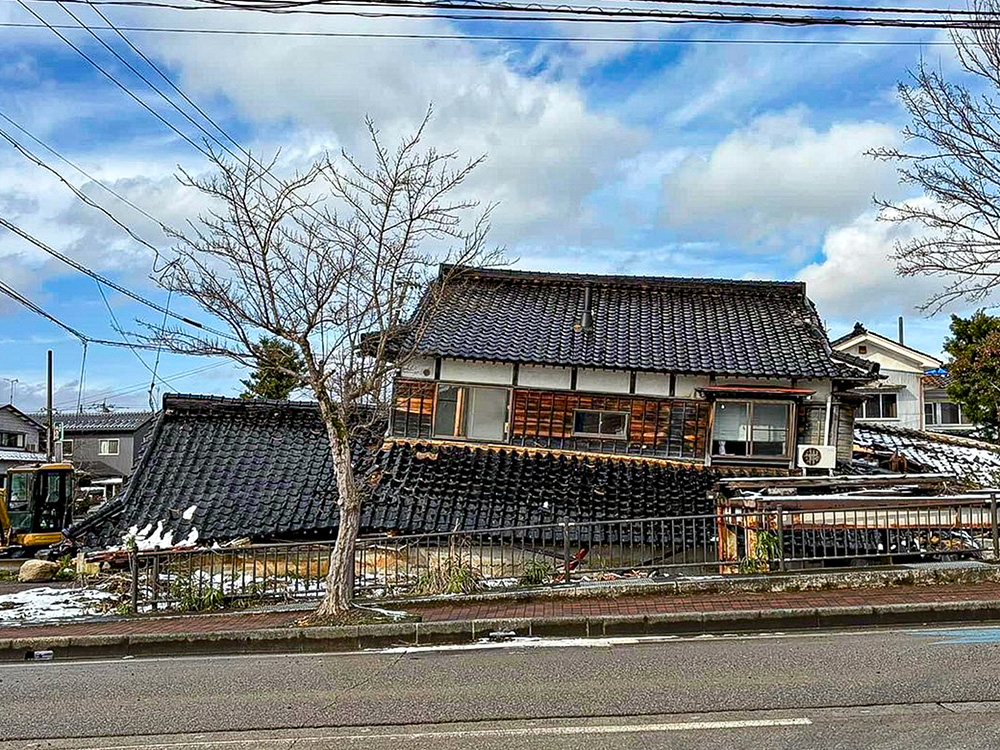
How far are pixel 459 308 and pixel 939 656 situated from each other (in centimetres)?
1535

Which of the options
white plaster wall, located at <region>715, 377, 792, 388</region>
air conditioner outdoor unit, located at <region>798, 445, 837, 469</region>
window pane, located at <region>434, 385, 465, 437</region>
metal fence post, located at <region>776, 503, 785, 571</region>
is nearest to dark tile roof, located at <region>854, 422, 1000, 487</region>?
air conditioner outdoor unit, located at <region>798, 445, 837, 469</region>

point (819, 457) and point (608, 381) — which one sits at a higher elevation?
point (608, 381)

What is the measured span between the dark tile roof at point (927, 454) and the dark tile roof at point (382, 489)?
197 inches

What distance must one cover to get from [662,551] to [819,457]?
219 inches

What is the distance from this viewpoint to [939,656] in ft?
27.9

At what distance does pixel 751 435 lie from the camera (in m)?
19.3

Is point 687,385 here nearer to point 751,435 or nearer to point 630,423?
point 630,423

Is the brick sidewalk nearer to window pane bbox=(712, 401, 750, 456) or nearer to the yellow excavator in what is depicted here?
window pane bbox=(712, 401, 750, 456)

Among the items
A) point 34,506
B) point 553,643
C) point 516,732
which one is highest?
point 34,506

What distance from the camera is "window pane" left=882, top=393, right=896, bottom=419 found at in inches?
1452

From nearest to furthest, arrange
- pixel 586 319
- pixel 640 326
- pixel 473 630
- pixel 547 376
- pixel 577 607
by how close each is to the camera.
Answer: pixel 473 630 < pixel 577 607 < pixel 547 376 < pixel 586 319 < pixel 640 326

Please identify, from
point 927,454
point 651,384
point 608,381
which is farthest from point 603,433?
point 927,454

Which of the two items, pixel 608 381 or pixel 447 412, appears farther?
pixel 447 412

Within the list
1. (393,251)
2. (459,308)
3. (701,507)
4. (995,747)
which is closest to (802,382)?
(701,507)
